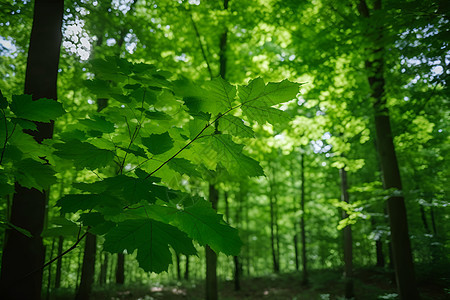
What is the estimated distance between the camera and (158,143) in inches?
41.1

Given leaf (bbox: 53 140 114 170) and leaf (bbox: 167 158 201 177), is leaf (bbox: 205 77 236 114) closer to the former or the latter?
leaf (bbox: 167 158 201 177)

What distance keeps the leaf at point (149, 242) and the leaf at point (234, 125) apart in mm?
452

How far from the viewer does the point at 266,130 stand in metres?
7.01

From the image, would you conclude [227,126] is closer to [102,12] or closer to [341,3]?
[102,12]

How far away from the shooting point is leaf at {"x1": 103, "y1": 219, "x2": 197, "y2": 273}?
2.52ft

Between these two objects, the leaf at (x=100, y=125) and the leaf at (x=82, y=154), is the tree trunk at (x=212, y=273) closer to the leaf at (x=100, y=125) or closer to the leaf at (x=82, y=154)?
the leaf at (x=100, y=125)

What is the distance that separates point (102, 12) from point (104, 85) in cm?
272

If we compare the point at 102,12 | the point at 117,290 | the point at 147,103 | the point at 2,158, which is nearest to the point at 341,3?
the point at 102,12

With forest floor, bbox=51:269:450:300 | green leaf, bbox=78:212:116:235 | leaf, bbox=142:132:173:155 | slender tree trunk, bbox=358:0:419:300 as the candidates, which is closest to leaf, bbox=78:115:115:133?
leaf, bbox=142:132:173:155

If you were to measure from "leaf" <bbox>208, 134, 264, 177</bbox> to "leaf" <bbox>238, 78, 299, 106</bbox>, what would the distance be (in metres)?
0.20

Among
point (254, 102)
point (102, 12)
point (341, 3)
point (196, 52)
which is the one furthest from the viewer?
point (196, 52)

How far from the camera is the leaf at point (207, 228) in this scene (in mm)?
879

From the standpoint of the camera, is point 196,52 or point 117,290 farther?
point 117,290

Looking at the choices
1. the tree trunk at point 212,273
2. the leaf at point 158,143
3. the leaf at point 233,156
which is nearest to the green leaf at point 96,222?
the leaf at point 158,143
